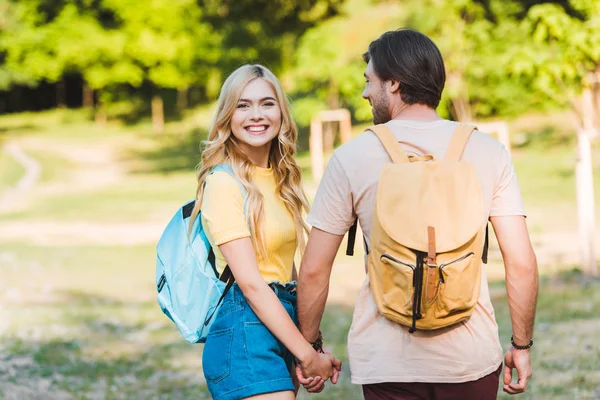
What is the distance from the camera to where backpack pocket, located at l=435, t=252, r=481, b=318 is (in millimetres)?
2633

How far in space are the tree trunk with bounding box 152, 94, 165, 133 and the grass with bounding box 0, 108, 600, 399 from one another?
22.8 metres

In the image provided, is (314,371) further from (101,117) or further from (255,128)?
(101,117)

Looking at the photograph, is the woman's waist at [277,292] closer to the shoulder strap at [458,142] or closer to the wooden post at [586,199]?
the shoulder strap at [458,142]

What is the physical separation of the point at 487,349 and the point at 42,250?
1352 cm

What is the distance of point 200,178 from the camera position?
3.30 m

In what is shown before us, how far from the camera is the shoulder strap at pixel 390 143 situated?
2.70 meters

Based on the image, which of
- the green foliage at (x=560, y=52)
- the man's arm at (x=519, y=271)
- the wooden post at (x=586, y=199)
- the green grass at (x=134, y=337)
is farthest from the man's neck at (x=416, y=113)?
the green foliage at (x=560, y=52)

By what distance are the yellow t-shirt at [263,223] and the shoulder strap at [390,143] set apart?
0.63 metres

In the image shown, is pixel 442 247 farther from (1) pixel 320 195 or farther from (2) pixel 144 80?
(2) pixel 144 80

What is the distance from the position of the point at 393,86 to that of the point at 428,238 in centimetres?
52

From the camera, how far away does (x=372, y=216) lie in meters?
2.76

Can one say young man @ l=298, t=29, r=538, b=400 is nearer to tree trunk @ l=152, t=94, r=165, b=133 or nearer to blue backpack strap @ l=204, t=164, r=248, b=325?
blue backpack strap @ l=204, t=164, r=248, b=325

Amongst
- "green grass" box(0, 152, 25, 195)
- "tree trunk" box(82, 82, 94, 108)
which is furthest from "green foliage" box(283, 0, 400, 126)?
"tree trunk" box(82, 82, 94, 108)

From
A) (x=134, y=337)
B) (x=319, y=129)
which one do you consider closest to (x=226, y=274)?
(x=134, y=337)
